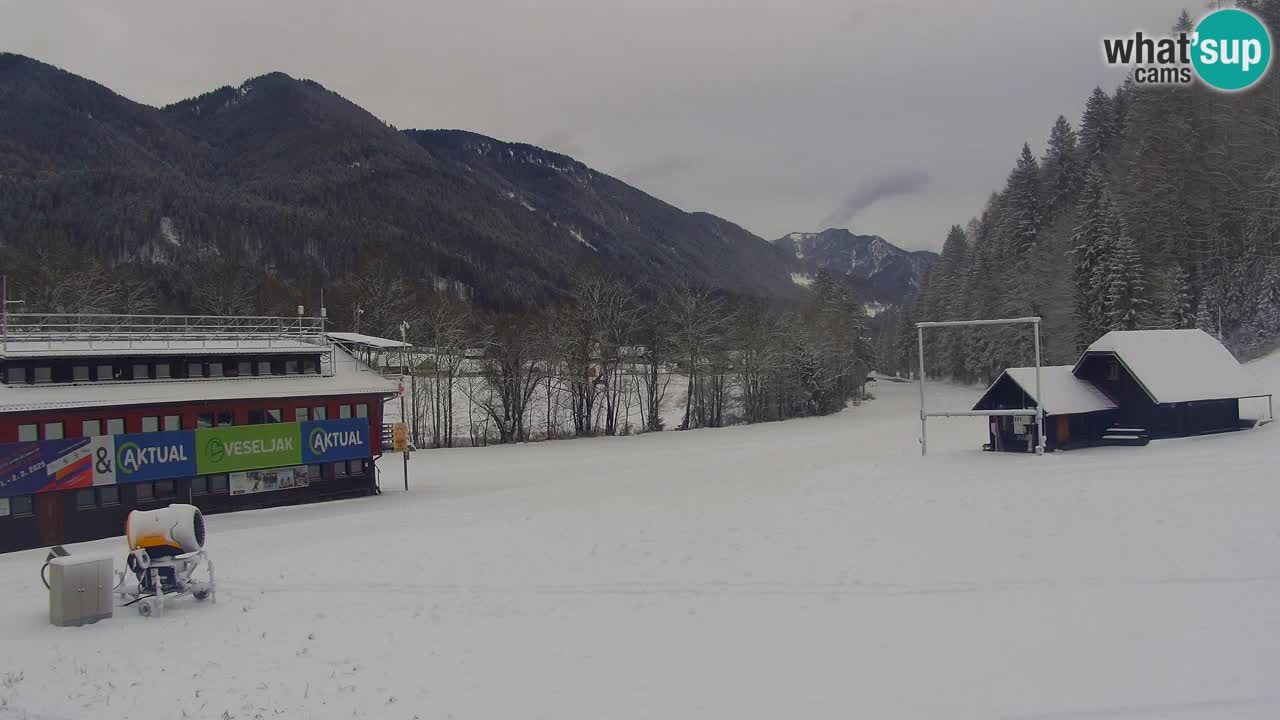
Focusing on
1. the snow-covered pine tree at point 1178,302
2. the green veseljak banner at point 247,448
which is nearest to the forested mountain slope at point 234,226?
the green veseljak banner at point 247,448

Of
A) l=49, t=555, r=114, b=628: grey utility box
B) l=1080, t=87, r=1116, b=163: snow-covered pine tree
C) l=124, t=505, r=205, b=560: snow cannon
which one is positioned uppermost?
l=1080, t=87, r=1116, b=163: snow-covered pine tree

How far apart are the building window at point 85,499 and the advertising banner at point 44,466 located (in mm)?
336

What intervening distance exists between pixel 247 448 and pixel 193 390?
2.94 meters

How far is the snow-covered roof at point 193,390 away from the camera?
83.5 feet

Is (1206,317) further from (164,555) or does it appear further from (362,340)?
(164,555)

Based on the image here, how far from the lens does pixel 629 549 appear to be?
17.4m

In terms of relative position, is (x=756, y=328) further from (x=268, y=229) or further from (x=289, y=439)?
(x=268, y=229)

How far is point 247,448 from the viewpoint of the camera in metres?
29.5

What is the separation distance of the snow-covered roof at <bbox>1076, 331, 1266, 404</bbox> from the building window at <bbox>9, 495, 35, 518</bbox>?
1616 inches

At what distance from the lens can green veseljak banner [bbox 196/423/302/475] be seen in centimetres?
2861

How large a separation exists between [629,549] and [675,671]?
→ 260 inches

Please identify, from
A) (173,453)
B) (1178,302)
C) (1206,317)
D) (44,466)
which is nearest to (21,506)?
(44,466)

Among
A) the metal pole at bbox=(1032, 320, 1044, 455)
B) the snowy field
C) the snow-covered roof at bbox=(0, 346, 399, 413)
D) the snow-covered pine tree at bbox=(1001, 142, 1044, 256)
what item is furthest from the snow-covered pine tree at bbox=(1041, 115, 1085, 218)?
the snow-covered roof at bbox=(0, 346, 399, 413)

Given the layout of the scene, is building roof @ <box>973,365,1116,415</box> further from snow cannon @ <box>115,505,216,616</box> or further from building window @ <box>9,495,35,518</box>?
building window @ <box>9,495,35,518</box>
